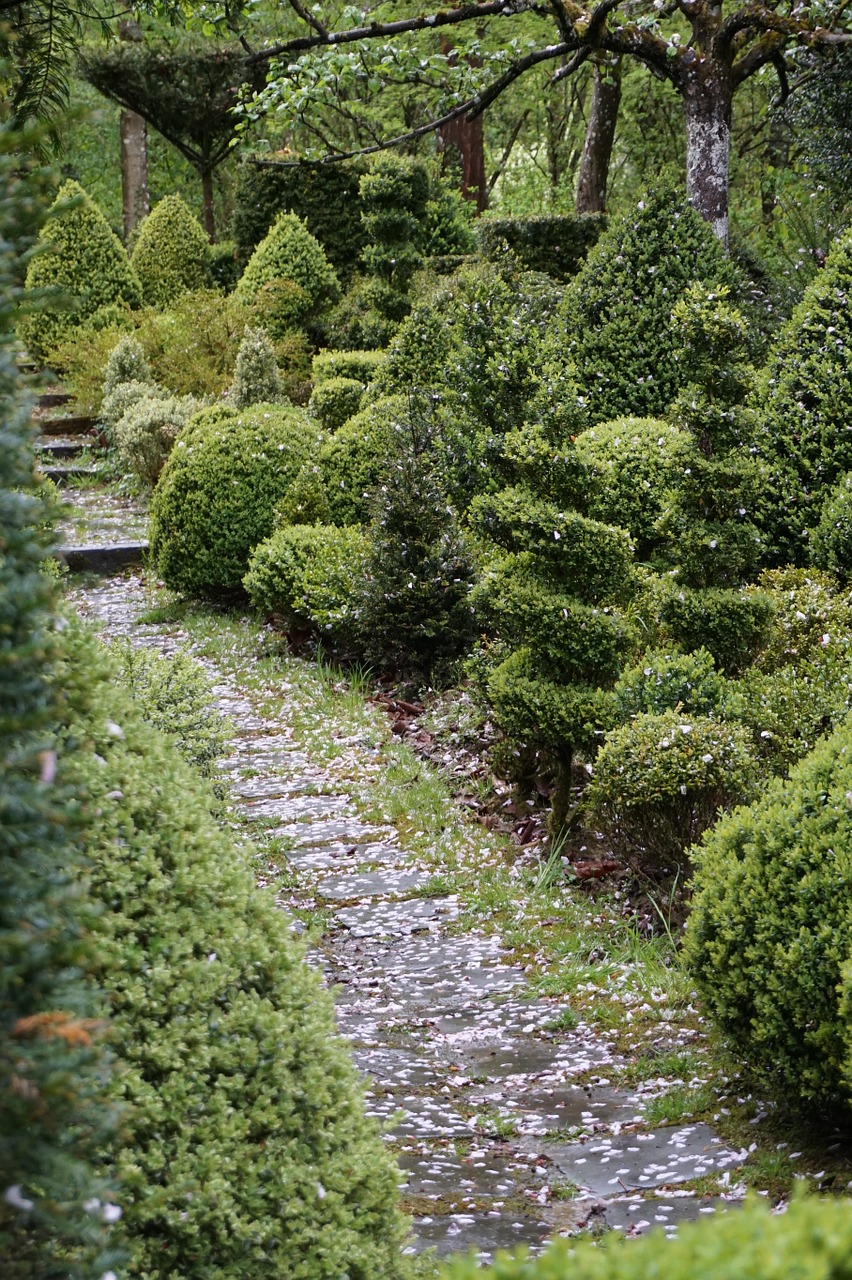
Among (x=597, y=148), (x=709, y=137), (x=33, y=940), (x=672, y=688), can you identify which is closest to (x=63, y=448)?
(x=597, y=148)

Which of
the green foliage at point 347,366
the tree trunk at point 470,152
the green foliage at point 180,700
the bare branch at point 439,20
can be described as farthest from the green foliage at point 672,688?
the tree trunk at point 470,152

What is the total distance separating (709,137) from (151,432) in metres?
6.92

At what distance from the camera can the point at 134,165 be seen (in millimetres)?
22828

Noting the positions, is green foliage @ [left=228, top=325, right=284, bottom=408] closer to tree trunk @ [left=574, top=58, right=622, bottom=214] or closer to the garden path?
tree trunk @ [left=574, top=58, right=622, bottom=214]

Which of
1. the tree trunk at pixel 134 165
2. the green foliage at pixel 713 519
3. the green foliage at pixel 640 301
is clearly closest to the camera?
the green foliage at pixel 713 519

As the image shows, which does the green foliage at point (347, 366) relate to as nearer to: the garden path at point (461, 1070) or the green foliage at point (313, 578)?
the green foliage at point (313, 578)

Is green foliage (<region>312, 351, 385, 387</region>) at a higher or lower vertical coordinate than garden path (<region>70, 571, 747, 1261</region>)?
higher

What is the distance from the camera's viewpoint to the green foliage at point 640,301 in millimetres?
9195

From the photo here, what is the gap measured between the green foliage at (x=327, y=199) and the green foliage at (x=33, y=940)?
62.8 ft

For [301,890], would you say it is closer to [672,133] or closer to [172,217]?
[172,217]

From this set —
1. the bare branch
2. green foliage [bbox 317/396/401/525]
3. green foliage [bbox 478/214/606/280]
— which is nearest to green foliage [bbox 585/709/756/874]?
green foliage [bbox 317/396/401/525]

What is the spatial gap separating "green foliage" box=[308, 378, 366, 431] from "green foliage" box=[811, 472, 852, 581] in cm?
595

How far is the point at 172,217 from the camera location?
2112cm

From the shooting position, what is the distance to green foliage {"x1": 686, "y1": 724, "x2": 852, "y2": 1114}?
3.33 metres
